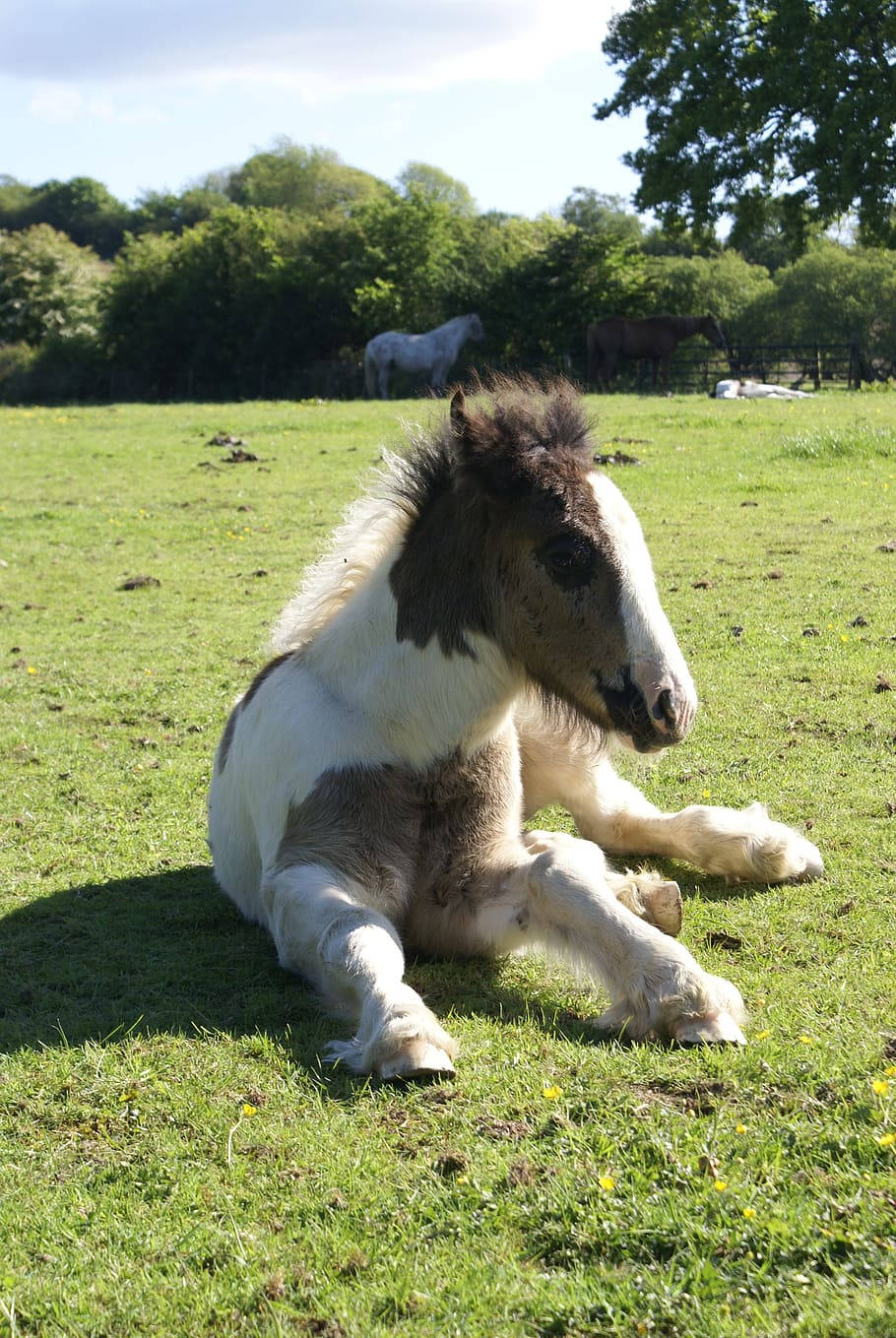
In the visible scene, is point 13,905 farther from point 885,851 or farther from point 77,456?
point 77,456

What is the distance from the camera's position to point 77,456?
72.5 ft

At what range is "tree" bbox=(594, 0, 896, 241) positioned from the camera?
106ft

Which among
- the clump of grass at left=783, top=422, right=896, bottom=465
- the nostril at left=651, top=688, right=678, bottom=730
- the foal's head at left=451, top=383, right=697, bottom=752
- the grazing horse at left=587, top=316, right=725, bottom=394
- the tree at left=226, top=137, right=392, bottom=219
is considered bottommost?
the nostril at left=651, top=688, right=678, bottom=730

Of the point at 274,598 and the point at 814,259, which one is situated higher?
the point at 814,259

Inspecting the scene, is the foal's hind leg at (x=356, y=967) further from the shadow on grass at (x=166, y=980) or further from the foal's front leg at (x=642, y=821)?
the foal's front leg at (x=642, y=821)

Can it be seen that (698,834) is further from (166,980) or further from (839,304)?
(839,304)

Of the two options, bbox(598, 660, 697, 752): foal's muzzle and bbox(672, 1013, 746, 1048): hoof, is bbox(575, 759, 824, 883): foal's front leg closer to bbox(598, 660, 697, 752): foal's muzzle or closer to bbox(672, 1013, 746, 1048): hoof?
bbox(598, 660, 697, 752): foal's muzzle

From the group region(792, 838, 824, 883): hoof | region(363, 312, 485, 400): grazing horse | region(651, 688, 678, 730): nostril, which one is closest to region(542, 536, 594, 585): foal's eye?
region(651, 688, 678, 730): nostril

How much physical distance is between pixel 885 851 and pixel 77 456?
770 inches

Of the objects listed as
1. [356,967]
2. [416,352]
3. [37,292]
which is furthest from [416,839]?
[37,292]

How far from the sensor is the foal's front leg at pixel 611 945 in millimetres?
3701

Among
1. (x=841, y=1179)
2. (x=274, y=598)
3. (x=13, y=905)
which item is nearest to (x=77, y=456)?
(x=274, y=598)

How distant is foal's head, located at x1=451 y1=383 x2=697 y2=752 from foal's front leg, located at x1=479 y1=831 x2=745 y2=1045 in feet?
1.77

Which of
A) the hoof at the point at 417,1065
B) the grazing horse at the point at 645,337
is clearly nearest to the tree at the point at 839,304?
the grazing horse at the point at 645,337
